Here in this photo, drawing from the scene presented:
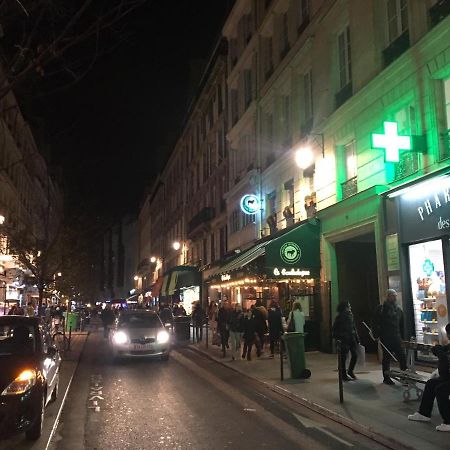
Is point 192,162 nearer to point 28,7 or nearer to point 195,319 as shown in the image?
point 195,319

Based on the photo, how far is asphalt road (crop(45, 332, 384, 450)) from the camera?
274 inches

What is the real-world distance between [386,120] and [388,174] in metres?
1.53

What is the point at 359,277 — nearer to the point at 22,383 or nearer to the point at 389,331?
the point at 389,331

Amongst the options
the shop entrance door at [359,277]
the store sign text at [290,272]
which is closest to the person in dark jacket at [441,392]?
the shop entrance door at [359,277]

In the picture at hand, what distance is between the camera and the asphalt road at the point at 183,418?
6926 millimetres

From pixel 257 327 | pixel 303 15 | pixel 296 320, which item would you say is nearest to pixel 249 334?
pixel 257 327

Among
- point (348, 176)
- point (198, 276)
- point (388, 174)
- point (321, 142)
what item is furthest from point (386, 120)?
point (198, 276)

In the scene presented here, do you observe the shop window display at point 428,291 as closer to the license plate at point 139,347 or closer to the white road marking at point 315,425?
the white road marking at point 315,425

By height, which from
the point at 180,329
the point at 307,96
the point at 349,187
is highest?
the point at 307,96

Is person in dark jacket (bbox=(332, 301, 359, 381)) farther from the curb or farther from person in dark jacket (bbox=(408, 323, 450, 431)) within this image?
person in dark jacket (bbox=(408, 323, 450, 431))

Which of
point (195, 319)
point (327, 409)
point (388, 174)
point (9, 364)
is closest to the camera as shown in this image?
point (9, 364)

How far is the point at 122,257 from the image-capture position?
125m

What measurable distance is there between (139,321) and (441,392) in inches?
461

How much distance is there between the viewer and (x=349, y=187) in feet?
54.0
